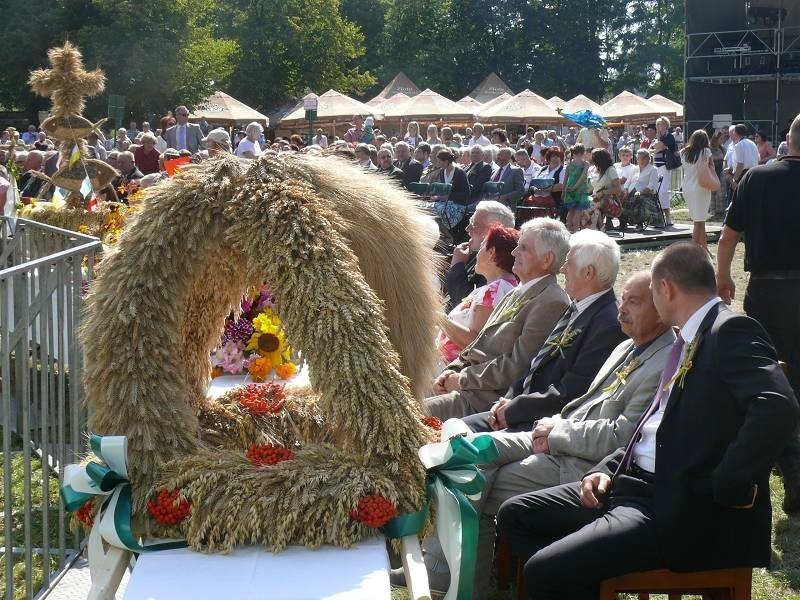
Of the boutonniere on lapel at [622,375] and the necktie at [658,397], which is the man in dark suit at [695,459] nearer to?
the necktie at [658,397]

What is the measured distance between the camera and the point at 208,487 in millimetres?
2830

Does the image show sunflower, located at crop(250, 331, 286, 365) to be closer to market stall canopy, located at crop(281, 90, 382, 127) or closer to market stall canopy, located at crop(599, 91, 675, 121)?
market stall canopy, located at crop(599, 91, 675, 121)

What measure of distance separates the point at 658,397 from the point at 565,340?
98cm

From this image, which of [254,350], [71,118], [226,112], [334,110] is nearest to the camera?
[254,350]

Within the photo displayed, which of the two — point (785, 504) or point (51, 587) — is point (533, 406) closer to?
point (785, 504)

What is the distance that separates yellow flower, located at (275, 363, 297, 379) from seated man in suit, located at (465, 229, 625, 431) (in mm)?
1004

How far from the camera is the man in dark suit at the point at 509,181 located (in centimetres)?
1411

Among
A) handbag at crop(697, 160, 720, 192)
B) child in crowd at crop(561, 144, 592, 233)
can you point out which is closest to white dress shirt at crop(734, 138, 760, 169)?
child in crowd at crop(561, 144, 592, 233)

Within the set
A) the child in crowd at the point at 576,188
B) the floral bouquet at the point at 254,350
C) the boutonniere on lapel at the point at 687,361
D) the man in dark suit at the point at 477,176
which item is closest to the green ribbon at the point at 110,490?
the boutonniere on lapel at the point at 687,361

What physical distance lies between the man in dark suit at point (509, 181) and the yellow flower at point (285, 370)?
955 cm

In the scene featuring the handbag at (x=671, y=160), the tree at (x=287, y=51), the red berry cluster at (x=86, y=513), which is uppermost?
the tree at (x=287, y=51)

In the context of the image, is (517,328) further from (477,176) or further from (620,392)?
(477,176)

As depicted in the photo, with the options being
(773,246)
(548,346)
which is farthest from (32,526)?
(773,246)

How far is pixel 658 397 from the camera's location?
331 cm
